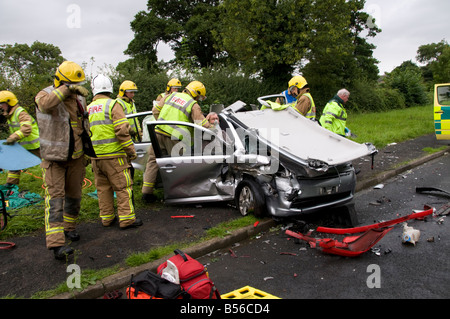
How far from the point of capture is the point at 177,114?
615 centimetres

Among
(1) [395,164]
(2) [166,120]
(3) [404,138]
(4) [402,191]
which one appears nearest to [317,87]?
(3) [404,138]

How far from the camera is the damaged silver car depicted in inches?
193

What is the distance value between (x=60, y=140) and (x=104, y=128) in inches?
26.6

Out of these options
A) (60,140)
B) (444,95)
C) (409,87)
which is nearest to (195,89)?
(60,140)

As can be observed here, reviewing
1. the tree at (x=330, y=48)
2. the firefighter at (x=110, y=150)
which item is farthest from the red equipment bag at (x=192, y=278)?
the tree at (x=330, y=48)

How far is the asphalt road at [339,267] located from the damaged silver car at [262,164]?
1.73ft

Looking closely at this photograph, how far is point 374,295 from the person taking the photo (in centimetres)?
331

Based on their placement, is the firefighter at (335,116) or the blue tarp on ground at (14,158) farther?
the firefighter at (335,116)

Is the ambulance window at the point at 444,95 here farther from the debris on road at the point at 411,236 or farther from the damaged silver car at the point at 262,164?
the debris on road at the point at 411,236

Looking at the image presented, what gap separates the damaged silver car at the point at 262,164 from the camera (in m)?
4.91

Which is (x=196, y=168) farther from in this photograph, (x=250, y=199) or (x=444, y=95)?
(x=444, y=95)

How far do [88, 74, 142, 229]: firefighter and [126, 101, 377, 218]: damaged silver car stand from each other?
784mm
